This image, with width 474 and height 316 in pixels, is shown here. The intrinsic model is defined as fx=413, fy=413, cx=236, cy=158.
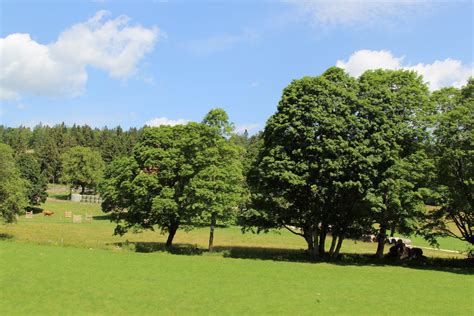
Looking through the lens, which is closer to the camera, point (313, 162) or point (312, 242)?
point (313, 162)

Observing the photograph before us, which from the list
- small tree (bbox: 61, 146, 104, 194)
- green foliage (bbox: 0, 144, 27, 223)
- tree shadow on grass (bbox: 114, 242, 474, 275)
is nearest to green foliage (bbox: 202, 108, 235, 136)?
tree shadow on grass (bbox: 114, 242, 474, 275)

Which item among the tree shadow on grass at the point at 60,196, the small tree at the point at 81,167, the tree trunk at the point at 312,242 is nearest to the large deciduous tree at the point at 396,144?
the tree trunk at the point at 312,242

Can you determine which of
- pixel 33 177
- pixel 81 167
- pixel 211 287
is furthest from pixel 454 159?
pixel 81 167

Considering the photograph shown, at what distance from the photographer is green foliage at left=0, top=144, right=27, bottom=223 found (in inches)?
1761

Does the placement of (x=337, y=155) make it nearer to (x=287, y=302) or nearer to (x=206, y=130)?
(x=206, y=130)

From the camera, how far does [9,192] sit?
148 ft

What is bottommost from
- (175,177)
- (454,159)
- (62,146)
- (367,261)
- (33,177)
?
(367,261)

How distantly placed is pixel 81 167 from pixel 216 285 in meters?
111

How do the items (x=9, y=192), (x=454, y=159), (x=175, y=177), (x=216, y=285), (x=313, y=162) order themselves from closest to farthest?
1. (x=216, y=285)
2. (x=454, y=159)
3. (x=313, y=162)
4. (x=175, y=177)
5. (x=9, y=192)

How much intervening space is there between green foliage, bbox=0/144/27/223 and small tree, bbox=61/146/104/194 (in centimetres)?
7649

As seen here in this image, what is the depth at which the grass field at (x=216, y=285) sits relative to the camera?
17.7 metres

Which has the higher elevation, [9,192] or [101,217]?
[9,192]

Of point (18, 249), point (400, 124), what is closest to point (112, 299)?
point (18, 249)

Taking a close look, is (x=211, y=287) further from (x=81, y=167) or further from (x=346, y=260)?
(x=81, y=167)
